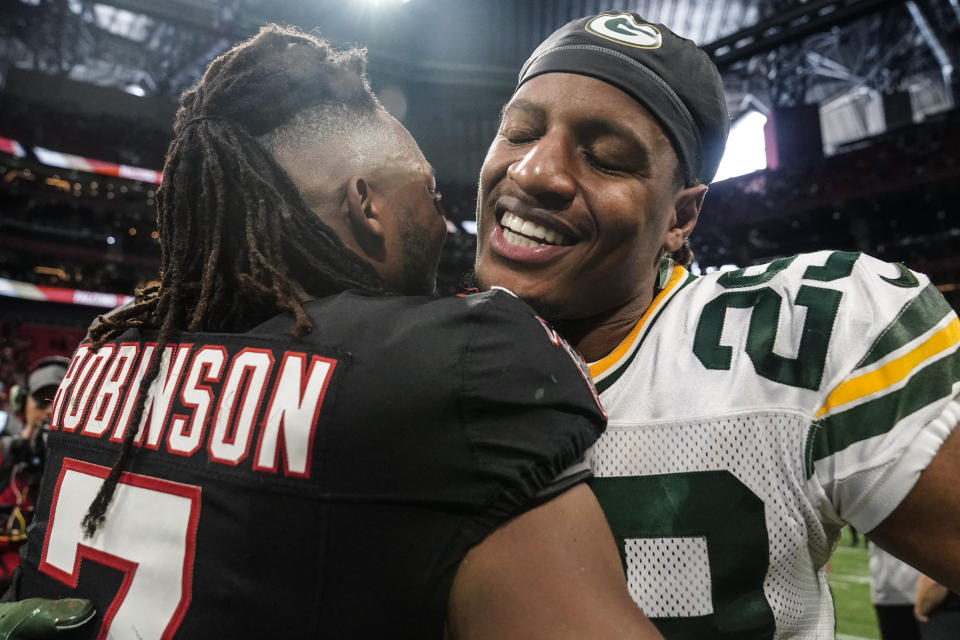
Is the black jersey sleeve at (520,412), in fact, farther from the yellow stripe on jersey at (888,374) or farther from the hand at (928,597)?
the hand at (928,597)

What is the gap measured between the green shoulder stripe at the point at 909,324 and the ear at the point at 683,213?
51 centimetres

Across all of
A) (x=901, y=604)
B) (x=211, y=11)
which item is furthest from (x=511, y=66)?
(x=901, y=604)

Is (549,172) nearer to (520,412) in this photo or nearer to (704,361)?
(704,361)

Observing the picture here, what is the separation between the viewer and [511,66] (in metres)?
14.4

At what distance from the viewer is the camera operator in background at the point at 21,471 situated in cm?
369

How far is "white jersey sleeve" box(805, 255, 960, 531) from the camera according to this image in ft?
3.32

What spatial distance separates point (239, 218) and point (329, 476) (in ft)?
1.76

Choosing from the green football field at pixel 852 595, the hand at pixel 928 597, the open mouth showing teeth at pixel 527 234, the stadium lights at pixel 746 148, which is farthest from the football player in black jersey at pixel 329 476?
the stadium lights at pixel 746 148

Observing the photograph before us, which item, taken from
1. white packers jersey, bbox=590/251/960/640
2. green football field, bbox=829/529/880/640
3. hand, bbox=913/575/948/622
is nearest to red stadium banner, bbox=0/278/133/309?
green football field, bbox=829/529/880/640

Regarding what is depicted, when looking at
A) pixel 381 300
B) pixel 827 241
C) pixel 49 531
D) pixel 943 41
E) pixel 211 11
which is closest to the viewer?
pixel 381 300

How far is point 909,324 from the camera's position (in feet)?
3.53

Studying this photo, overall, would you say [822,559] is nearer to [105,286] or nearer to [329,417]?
[329,417]

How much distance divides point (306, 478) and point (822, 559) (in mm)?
904

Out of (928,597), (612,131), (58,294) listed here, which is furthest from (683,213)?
(58,294)
